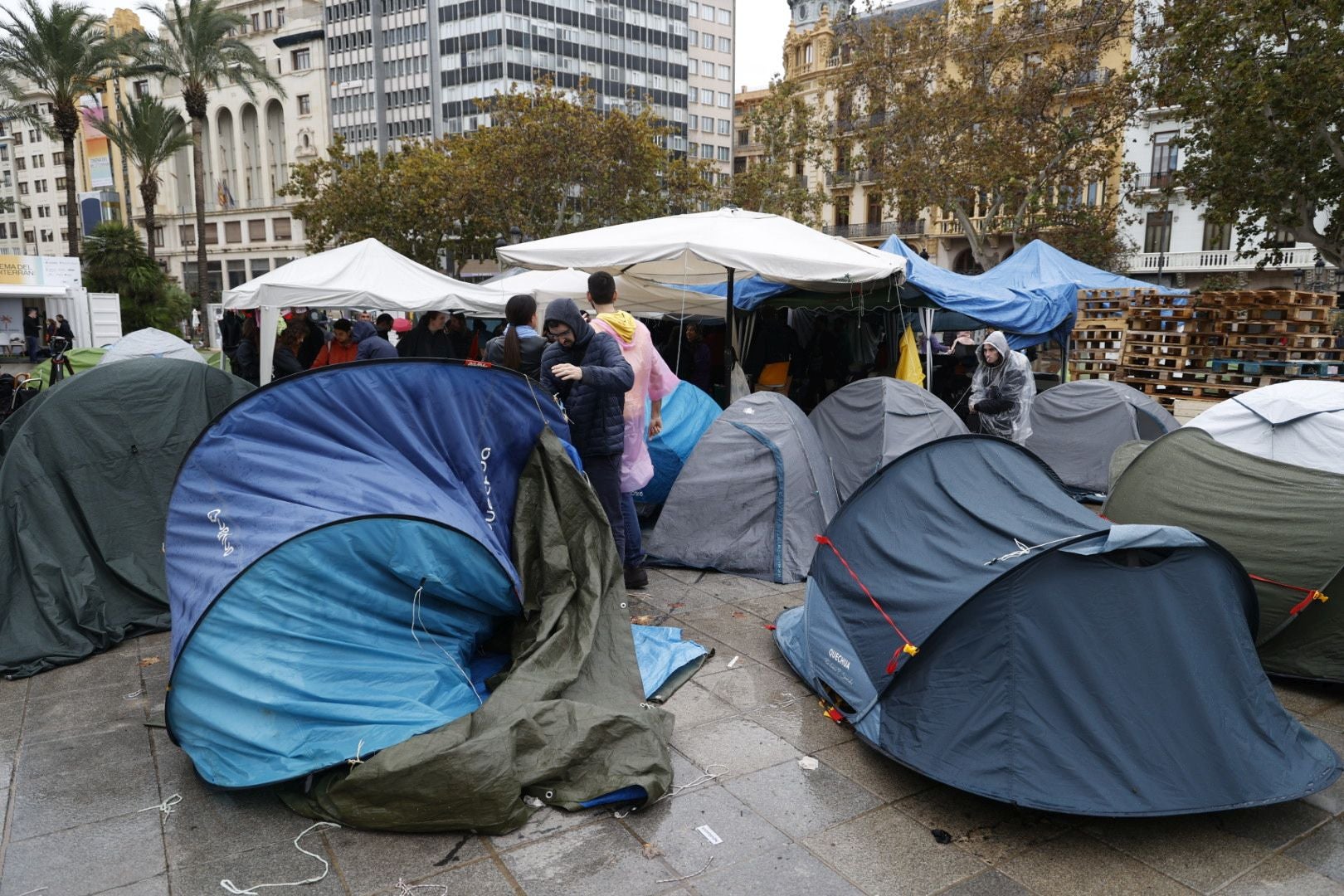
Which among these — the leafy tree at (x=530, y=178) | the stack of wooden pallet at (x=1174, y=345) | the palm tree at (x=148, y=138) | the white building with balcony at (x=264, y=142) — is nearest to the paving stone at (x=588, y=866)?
the stack of wooden pallet at (x=1174, y=345)

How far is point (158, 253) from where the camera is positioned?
72812 millimetres

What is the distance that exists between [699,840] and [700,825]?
3.7 inches

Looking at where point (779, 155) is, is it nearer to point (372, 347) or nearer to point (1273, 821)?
point (372, 347)

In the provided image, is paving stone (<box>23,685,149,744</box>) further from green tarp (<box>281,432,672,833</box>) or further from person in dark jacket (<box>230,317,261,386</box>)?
person in dark jacket (<box>230,317,261,386</box>)

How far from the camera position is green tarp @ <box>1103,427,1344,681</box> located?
13.9 feet

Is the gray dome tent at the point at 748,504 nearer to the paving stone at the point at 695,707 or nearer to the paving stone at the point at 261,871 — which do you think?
the paving stone at the point at 695,707

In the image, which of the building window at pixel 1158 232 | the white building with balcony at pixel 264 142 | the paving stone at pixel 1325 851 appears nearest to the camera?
the paving stone at pixel 1325 851

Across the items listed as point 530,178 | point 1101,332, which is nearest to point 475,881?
point 1101,332

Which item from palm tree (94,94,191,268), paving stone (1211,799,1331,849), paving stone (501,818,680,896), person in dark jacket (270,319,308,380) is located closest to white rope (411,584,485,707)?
paving stone (501,818,680,896)

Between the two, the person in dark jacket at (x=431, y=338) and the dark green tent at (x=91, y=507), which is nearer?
the dark green tent at (x=91, y=507)

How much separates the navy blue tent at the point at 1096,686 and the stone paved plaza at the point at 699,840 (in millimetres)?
180

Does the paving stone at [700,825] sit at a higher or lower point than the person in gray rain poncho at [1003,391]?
lower

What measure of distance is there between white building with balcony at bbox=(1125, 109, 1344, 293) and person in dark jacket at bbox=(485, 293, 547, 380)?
3320cm

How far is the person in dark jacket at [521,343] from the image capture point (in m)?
5.65
